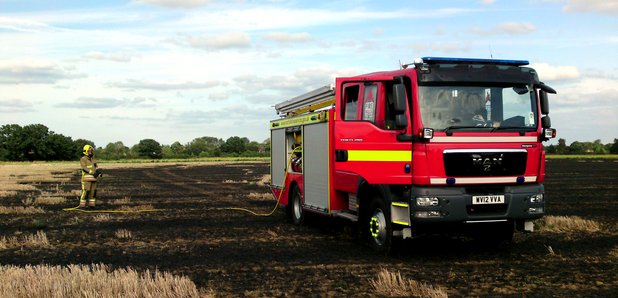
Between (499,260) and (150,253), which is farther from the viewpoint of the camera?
(150,253)

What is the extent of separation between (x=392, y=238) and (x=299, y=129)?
4.64 meters

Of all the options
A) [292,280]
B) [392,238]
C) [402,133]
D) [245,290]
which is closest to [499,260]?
[392,238]

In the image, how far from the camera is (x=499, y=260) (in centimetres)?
1004

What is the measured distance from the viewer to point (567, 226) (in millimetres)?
13758

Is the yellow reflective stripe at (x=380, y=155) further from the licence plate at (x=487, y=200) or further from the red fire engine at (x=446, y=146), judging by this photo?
the licence plate at (x=487, y=200)

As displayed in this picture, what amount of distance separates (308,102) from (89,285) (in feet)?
24.1

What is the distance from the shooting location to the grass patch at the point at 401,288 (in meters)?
7.42

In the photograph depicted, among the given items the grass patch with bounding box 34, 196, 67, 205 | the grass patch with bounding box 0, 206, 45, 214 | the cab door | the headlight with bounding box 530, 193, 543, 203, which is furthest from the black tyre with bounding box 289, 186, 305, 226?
the grass patch with bounding box 34, 196, 67, 205

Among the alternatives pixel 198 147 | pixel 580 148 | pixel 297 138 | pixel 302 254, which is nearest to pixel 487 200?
pixel 302 254

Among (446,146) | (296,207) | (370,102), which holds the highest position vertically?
(370,102)

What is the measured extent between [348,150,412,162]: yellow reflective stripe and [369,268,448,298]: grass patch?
7.37 feet

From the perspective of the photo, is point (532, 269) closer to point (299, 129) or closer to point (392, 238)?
point (392, 238)

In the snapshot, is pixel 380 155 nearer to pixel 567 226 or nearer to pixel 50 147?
pixel 567 226

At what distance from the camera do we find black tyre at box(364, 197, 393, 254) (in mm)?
10156
